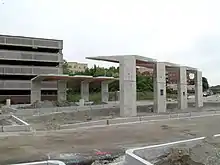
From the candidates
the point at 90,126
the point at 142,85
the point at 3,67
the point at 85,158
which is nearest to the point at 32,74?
the point at 3,67

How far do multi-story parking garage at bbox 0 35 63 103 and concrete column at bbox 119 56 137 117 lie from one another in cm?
4381

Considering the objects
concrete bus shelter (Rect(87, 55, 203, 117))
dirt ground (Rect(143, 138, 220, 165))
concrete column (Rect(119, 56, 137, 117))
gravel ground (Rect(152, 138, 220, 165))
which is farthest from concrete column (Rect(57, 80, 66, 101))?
gravel ground (Rect(152, 138, 220, 165))

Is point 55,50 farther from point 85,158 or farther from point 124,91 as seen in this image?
point 85,158

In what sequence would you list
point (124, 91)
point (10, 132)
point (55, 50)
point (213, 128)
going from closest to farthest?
point (10, 132) → point (213, 128) → point (124, 91) → point (55, 50)

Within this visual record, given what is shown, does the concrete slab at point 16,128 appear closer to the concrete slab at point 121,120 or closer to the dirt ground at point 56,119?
the dirt ground at point 56,119

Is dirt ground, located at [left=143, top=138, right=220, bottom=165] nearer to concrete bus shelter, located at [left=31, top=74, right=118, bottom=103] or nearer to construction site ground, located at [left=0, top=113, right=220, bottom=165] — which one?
construction site ground, located at [left=0, top=113, right=220, bottom=165]

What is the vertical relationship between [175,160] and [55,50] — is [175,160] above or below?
below

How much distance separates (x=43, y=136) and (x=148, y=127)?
6813 mm

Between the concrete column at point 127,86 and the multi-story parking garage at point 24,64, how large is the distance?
1725 inches

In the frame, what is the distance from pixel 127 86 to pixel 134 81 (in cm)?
86

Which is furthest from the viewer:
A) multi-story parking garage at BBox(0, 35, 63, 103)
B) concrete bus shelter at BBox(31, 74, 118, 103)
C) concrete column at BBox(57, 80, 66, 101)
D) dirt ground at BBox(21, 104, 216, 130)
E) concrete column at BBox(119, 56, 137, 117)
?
multi-story parking garage at BBox(0, 35, 63, 103)

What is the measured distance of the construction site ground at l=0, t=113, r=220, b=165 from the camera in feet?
42.2

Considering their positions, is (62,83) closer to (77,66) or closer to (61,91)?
(61,91)

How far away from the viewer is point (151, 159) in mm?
11109
